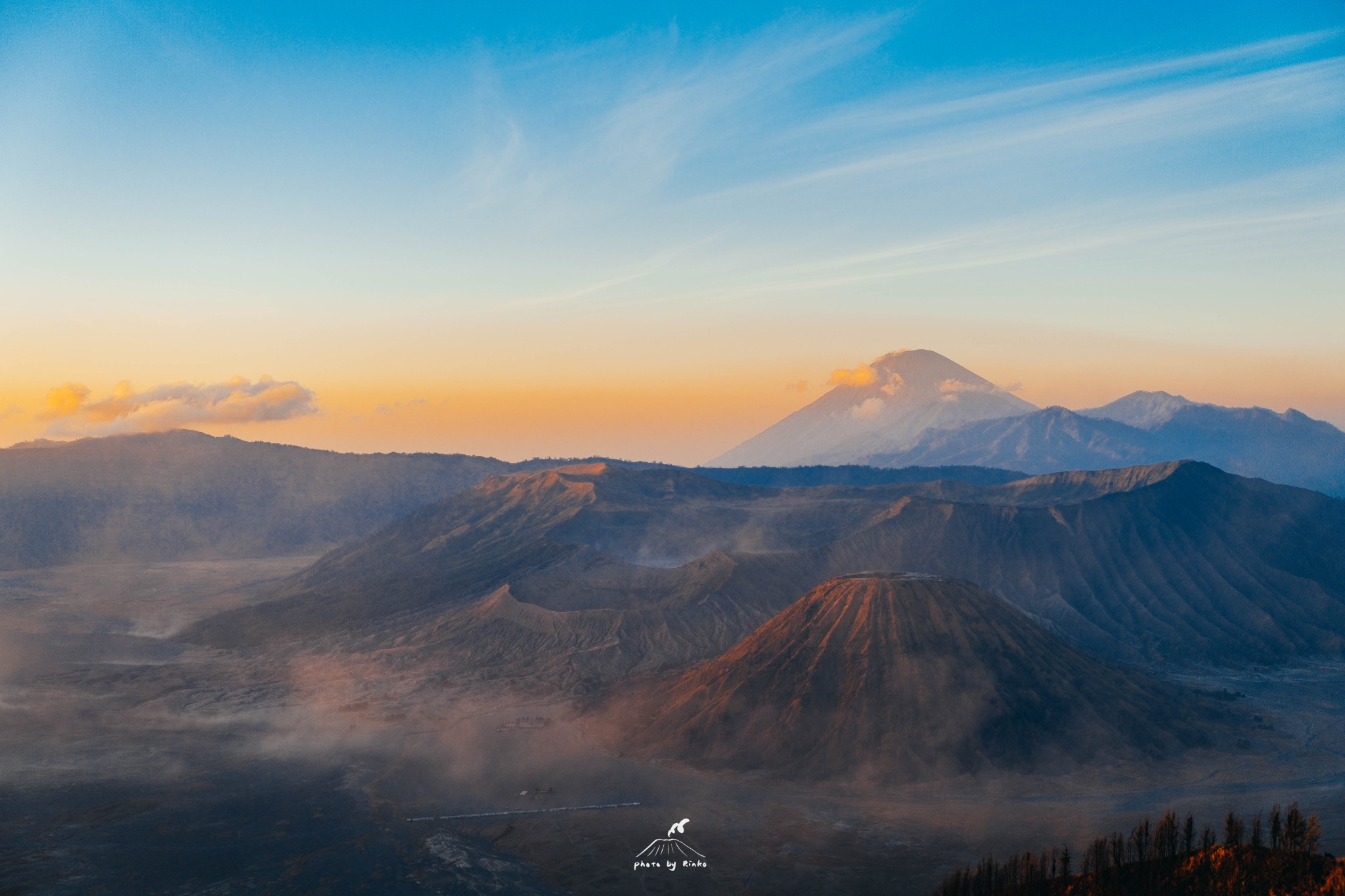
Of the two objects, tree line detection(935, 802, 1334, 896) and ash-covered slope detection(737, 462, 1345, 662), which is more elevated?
ash-covered slope detection(737, 462, 1345, 662)

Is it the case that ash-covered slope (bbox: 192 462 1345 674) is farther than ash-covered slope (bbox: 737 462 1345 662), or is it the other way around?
ash-covered slope (bbox: 192 462 1345 674)

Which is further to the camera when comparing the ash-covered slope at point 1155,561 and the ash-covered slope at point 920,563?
the ash-covered slope at point 920,563

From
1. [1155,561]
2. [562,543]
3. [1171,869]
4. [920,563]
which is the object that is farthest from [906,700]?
[562,543]

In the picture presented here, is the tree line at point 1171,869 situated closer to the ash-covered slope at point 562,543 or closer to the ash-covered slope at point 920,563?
the ash-covered slope at point 920,563

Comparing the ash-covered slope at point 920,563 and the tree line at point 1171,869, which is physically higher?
the ash-covered slope at point 920,563

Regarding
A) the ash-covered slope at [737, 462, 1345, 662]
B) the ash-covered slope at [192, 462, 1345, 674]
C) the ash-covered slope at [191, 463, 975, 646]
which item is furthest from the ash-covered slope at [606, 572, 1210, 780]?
the ash-covered slope at [737, 462, 1345, 662]

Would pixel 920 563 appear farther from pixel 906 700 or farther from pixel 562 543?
pixel 906 700

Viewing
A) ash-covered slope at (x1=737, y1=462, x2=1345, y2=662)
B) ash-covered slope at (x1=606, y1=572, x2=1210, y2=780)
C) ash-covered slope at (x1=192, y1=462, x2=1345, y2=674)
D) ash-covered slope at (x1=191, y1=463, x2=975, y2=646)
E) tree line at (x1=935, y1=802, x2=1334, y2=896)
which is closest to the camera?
tree line at (x1=935, y1=802, x2=1334, y2=896)

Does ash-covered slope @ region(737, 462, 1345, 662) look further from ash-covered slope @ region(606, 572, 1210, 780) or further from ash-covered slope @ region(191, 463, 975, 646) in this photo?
ash-covered slope @ region(606, 572, 1210, 780)

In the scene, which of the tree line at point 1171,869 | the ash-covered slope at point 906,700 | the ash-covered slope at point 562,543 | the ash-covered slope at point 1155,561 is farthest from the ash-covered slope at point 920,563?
the tree line at point 1171,869

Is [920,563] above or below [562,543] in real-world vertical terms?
below
